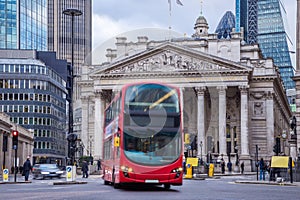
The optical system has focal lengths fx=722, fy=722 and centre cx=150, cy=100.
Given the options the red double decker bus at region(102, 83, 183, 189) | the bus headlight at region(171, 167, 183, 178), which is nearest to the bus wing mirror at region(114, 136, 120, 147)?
the red double decker bus at region(102, 83, 183, 189)

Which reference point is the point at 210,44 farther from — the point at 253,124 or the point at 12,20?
the point at 12,20

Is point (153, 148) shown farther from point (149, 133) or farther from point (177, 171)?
point (177, 171)

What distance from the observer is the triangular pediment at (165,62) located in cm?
11062

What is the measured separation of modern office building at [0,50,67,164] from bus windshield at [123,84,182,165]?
9510 cm

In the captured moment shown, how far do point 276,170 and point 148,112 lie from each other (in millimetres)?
26185

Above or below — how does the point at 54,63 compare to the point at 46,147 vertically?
above

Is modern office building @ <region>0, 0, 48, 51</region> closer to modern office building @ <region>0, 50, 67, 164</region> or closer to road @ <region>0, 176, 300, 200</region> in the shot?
modern office building @ <region>0, 50, 67, 164</region>

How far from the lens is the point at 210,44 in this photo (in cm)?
11900

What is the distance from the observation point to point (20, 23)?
150 meters

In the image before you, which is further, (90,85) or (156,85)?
(90,85)

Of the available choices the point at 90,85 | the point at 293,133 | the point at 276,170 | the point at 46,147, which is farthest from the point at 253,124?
the point at 276,170

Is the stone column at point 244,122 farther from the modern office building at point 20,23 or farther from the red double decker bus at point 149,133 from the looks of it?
the red double decker bus at point 149,133

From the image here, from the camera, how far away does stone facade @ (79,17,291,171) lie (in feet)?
358

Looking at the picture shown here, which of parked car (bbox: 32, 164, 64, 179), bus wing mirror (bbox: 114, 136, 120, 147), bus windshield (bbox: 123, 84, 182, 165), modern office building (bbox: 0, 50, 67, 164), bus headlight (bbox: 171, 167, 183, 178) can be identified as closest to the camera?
bus windshield (bbox: 123, 84, 182, 165)
